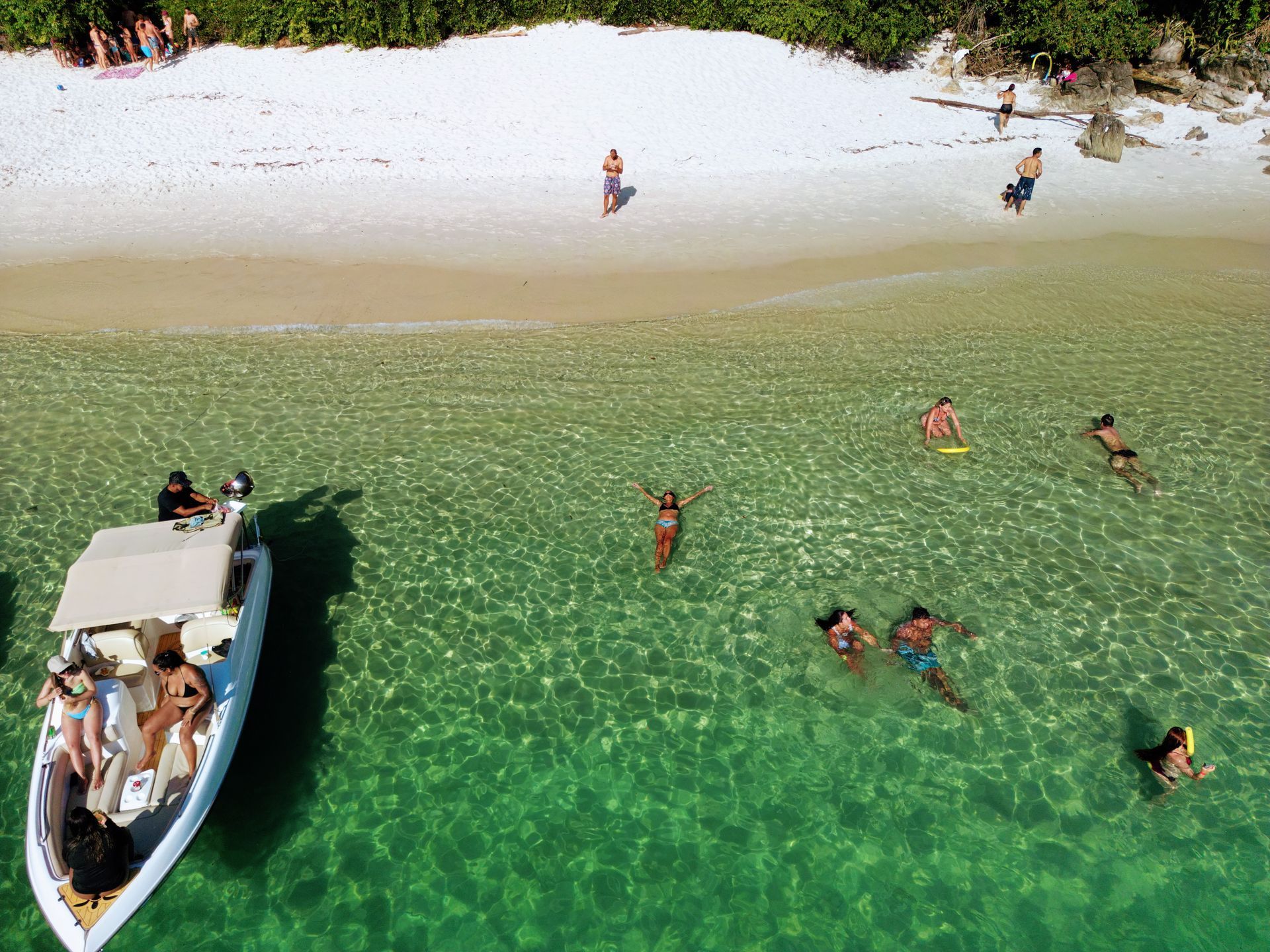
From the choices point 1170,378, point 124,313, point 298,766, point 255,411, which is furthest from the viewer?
point 124,313

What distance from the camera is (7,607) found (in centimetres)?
1173

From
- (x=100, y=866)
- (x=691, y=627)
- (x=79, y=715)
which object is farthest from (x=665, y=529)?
(x=100, y=866)

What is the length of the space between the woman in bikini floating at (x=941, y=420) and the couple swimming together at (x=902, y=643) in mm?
5180

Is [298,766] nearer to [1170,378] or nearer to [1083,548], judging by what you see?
[1083,548]

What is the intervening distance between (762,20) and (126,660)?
1307 inches

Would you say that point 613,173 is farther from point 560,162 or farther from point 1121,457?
point 1121,457

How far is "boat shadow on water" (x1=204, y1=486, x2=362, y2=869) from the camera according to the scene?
912 cm

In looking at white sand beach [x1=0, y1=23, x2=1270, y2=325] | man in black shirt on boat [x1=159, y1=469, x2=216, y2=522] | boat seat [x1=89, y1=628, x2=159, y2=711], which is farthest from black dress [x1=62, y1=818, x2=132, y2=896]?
white sand beach [x1=0, y1=23, x2=1270, y2=325]

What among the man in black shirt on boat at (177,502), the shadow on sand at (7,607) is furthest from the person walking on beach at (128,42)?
the man in black shirt on boat at (177,502)

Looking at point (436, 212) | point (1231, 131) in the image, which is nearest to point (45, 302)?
point (436, 212)

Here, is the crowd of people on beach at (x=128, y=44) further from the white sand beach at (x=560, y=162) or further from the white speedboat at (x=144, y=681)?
the white speedboat at (x=144, y=681)

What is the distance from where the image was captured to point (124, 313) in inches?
757

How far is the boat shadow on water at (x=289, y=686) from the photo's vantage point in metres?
9.12

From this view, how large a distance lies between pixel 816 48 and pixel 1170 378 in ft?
72.1
